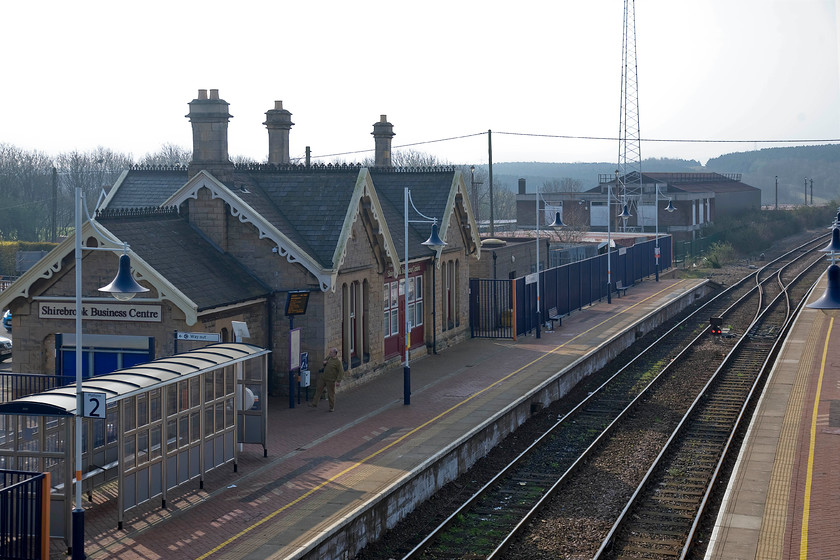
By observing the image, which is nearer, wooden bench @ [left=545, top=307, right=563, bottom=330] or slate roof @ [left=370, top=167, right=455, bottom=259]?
slate roof @ [left=370, top=167, right=455, bottom=259]

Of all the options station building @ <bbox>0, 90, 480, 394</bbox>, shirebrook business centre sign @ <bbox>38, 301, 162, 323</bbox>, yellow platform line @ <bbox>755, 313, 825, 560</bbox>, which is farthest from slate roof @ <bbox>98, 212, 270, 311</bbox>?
yellow platform line @ <bbox>755, 313, 825, 560</bbox>

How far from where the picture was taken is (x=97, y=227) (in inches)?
834

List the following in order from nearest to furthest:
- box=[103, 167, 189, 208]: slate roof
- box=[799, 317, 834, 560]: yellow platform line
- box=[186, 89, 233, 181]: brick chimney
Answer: box=[799, 317, 834, 560]: yellow platform line → box=[186, 89, 233, 181]: brick chimney → box=[103, 167, 189, 208]: slate roof

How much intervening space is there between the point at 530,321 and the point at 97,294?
1907 centimetres

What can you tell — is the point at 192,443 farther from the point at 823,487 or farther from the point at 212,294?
the point at 823,487

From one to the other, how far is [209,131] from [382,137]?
12.4 meters

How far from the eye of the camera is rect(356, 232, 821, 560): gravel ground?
606 inches

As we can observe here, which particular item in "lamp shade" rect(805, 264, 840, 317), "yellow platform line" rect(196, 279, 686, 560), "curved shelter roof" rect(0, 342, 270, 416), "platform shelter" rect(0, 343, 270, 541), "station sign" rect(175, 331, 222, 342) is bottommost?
"yellow platform line" rect(196, 279, 686, 560)

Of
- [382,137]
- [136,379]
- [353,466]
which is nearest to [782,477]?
[353,466]

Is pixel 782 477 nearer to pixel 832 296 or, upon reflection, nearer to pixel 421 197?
pixel 832 296

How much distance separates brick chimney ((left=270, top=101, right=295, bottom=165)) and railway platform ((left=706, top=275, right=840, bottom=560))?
17.1 metres

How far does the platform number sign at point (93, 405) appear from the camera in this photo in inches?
536

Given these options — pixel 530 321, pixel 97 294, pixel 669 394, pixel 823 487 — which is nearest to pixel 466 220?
pixel 530 321

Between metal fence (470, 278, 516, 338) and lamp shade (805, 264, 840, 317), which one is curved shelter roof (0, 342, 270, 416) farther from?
metal fence (470, 278, 516, 338)
